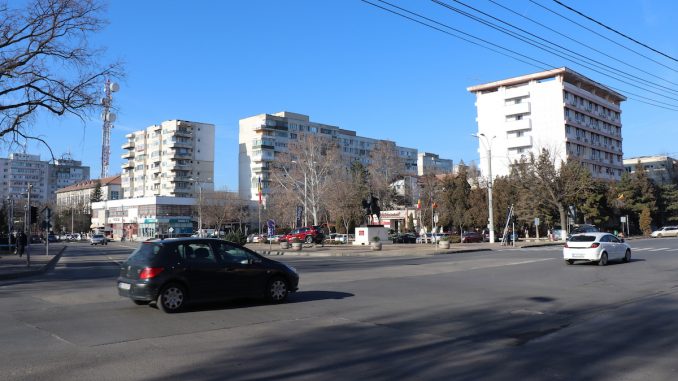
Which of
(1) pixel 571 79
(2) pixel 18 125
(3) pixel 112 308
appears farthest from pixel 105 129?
(3) pixel 112 308

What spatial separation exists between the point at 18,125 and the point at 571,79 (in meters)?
88.5

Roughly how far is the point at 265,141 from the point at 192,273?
118637 millimetres

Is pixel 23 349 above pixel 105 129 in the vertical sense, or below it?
below

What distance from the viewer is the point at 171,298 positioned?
35.1 ft

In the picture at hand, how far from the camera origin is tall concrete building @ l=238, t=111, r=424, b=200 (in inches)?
5032

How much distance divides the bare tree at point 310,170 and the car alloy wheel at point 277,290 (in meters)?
51.4

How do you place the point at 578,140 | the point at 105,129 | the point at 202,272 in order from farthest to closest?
the point at 105,129 < the point at 578,140 < the point at 202,272

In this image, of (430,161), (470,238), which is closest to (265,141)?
(430,161)

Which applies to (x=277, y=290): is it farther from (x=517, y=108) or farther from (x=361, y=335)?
(x=517, y=108)

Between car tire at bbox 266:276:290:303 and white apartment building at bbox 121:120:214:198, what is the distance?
11496cm

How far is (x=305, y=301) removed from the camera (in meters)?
12.6

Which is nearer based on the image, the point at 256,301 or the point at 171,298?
the point at 171,298

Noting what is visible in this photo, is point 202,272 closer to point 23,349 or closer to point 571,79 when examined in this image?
point 23,349

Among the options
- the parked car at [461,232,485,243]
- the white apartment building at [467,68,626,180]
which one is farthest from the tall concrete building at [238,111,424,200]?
the parked car at [461,232,485,243]
